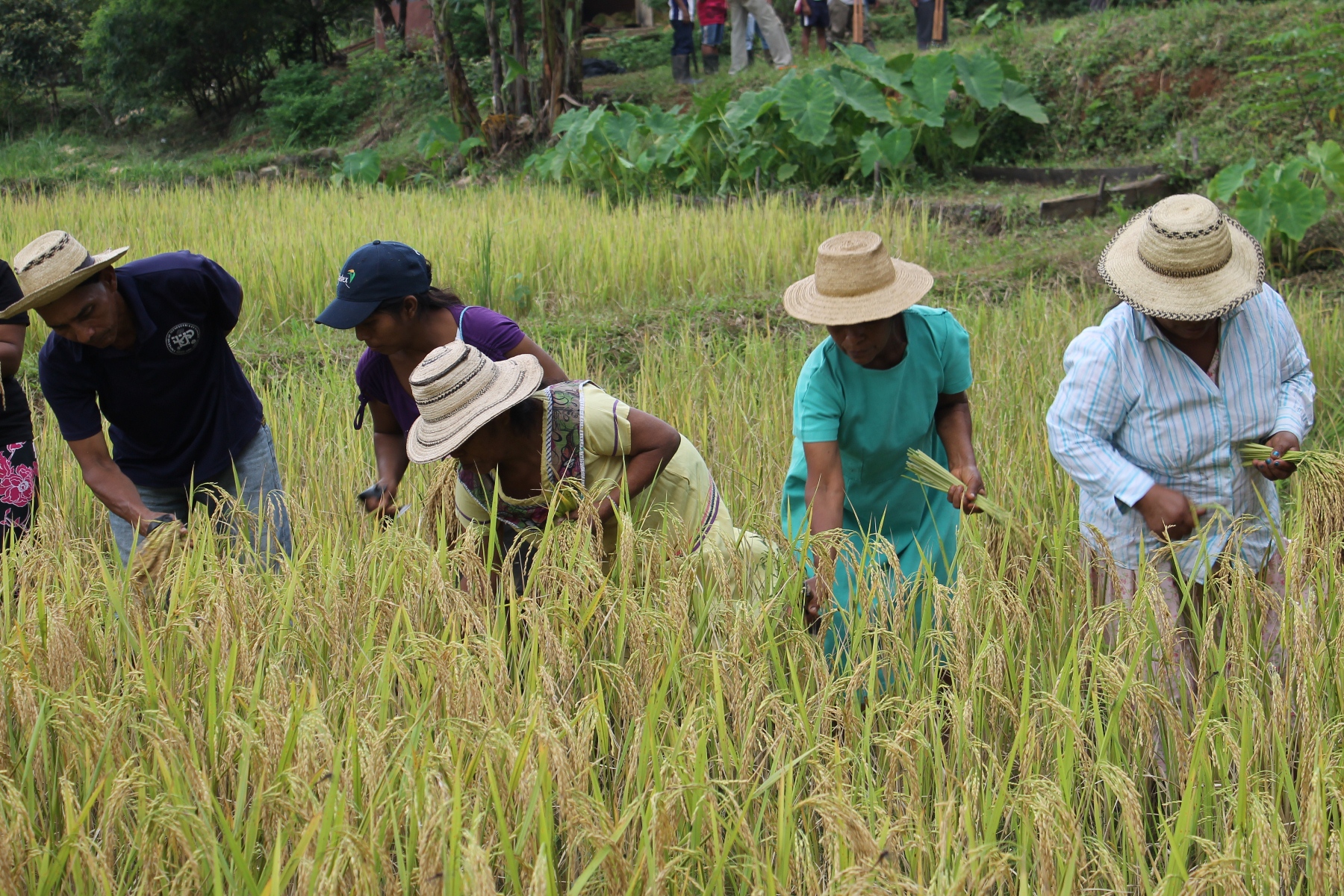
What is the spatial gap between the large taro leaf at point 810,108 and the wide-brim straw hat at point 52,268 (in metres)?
7.72

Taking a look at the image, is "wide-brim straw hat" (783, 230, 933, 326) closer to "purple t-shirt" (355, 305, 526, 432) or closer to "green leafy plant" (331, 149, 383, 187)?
"purple t-shirt" (355, 305, 526, 432)

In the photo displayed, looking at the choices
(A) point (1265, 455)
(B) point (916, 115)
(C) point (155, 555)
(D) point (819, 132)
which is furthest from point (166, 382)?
(B) point (916, 115)

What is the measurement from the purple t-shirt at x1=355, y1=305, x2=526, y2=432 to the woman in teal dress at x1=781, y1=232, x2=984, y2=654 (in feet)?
2.53

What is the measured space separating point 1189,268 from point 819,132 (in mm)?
7972

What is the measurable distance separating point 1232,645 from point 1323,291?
5.29 meters

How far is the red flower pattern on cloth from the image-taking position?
3.22m

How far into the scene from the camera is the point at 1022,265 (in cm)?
690

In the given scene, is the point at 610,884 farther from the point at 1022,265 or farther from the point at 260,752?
the point at 1022,265

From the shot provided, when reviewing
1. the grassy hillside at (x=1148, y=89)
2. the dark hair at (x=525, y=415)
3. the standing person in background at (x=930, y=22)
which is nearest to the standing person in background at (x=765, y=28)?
the grassy hillside at (x=1148, y=89)

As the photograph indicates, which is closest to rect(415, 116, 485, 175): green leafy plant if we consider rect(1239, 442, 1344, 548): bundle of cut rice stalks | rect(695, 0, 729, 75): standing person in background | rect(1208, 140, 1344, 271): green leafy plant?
rect(695, 0, 729, 75): standing person in background

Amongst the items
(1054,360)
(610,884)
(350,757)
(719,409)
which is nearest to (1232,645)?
(610,884)

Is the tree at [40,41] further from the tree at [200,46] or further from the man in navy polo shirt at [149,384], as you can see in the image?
the man in navy polo shirt at [149,384]

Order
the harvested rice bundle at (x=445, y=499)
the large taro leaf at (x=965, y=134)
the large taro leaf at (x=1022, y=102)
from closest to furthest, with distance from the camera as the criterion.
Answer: the harvested rice bundle at (x=445, y=499) → the large taro leaf at (x=965, y=134) → the large taro leaf at (x=1022, y=102)

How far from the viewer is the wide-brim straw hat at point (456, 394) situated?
2.24 m
